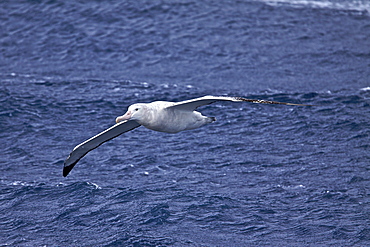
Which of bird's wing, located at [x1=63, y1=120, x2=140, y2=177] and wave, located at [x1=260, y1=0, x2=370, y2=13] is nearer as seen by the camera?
bird's wing, located at [x1=63, y1=120, x2=140, y2=177]

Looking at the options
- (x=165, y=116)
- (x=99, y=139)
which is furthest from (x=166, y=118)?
(x=99, y=139)

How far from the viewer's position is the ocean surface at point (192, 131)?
1727 cm

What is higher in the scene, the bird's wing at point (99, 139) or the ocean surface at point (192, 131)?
the bird's wing at point (99, 139)

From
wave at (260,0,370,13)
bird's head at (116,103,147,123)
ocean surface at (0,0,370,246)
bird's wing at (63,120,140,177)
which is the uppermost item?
bird's head at (116,103,147,123)

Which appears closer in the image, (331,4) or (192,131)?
(192,131)

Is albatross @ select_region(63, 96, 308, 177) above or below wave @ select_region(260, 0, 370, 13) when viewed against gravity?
above

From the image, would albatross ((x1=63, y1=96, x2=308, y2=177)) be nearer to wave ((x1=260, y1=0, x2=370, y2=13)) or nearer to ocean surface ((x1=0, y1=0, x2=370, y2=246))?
ocean surface ((x1=0, y1=0, x2=370, y2=246))

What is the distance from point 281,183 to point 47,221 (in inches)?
306

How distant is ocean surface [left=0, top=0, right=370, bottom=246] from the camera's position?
17.3 metres

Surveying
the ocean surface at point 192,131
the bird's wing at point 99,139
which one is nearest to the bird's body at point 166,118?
the bird's wing at point 99,139

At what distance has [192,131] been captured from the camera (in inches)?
923

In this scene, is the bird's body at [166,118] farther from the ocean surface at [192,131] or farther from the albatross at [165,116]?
the ocean surface at [192,131]

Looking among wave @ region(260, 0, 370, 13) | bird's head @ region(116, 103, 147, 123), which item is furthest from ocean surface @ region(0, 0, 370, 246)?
bird's head @ region(116, 103, 147, 123)

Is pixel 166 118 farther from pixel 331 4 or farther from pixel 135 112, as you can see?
pixel 331 4
